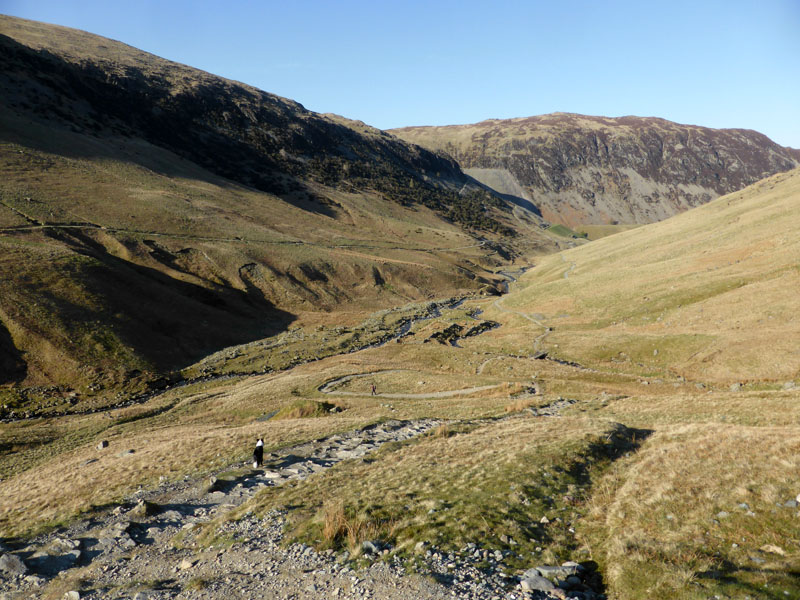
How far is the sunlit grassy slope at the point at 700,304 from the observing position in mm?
42156

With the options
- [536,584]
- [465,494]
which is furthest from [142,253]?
[536,584]

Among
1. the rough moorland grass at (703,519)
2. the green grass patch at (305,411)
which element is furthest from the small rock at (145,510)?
the green grass patch at (305,411)

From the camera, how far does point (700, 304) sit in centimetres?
5694

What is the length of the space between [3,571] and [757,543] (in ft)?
68.6

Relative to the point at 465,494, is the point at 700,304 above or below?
above

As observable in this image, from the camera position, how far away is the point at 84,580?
37.3ft

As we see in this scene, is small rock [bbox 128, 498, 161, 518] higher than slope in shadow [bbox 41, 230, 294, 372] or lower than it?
lower

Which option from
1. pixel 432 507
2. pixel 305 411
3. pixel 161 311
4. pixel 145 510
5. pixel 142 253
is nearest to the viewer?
pixel 432 507

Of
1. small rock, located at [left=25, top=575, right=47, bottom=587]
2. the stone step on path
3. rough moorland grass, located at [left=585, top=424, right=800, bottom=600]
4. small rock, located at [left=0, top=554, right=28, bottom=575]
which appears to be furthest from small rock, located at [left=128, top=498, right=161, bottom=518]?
rough moorland grass, located at [left=585, top=424, right=800, bottom=600]

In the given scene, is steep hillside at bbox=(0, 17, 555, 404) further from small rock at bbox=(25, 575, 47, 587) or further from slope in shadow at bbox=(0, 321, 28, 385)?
small rock at bbox=(25, 575, 47, 587)

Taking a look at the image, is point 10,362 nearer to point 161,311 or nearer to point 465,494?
point 161,311

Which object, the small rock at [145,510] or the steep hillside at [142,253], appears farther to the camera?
the steep hillside at [142,253]

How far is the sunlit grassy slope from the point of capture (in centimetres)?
4216

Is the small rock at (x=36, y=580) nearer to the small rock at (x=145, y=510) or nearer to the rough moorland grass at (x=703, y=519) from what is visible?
the small rock at (x=145, y=510)
